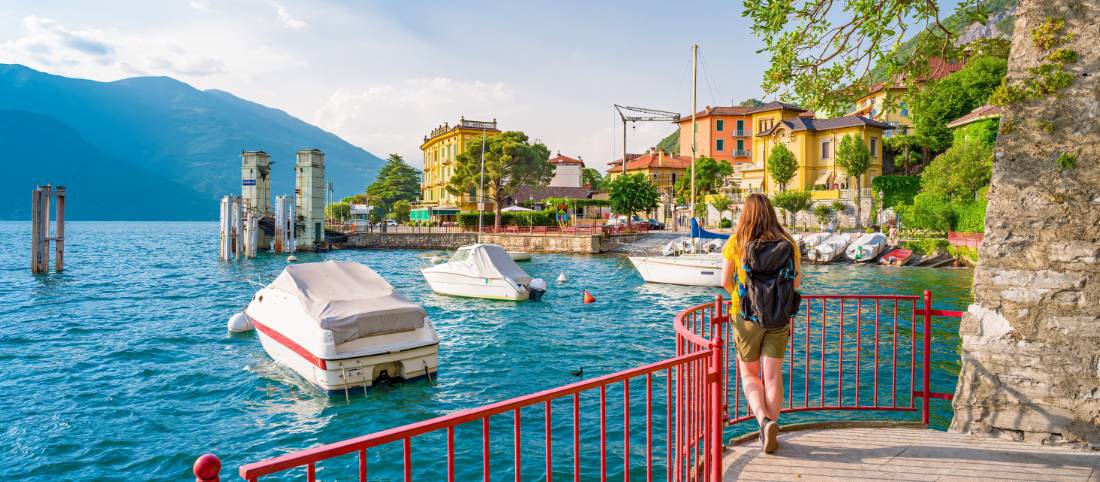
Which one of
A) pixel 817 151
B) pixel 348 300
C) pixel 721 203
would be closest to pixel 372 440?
pixel 348 300

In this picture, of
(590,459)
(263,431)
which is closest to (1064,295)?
(590,459)

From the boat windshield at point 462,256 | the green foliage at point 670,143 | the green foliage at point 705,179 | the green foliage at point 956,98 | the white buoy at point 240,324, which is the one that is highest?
the green foliage at point 670,143

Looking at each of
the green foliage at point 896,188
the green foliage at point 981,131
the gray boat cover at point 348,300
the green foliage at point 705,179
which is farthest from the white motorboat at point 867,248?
the gray boat cover at point 348,300

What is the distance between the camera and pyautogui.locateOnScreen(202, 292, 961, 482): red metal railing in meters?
2.47

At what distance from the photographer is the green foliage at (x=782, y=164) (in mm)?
57625

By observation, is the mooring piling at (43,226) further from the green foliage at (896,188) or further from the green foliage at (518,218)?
the green foliage at (896,188)

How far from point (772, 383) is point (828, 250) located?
37724mm

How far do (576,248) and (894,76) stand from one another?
138 ft

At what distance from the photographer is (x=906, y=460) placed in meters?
4.52

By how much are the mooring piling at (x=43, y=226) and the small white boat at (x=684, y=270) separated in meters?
28.8

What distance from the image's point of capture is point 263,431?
9.29m

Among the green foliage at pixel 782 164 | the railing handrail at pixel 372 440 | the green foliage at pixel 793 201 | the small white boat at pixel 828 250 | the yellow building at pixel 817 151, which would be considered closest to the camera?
the railing handrail at pixel 372 440

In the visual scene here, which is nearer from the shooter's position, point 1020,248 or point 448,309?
point 1020,248

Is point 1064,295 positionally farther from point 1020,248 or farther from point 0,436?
point 0,436
